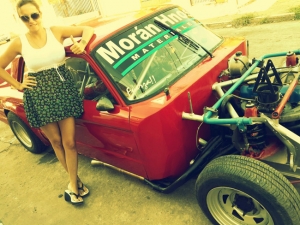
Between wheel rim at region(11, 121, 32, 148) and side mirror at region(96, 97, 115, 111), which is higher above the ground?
side mirror at region(96, 97, 115, 111)

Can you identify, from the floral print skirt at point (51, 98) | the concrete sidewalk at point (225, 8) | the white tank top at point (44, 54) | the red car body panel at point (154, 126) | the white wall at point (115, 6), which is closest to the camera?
the red car body panel at point (154, 126)

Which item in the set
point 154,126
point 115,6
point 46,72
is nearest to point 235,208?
point 154,126

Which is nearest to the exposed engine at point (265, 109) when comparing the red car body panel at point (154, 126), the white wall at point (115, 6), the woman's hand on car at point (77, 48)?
the red car body panel at point (154, 126)

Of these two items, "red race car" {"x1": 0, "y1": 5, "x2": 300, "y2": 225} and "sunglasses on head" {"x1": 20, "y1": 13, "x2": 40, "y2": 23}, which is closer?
"red race car" {"x1": 0, "y1": 5, "x2": 300, "y2": 225}

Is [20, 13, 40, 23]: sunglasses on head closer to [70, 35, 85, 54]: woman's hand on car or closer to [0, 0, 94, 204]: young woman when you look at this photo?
[0, 0, 94, 204]: young woman

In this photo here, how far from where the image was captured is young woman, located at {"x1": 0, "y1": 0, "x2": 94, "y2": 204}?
2518 millimetres

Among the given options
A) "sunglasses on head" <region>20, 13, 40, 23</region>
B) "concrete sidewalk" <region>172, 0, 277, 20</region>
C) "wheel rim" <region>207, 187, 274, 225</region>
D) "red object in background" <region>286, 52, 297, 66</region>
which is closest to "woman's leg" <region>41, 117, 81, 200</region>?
"sunglasses on head" <region>20, 13, 40, 23</region>

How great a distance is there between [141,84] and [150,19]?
831mm

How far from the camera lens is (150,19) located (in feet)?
9.89

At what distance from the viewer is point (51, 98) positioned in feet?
8.68

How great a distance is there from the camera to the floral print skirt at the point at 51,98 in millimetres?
2627

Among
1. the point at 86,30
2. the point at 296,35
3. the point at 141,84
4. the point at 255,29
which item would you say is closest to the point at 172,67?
the point at 141,84

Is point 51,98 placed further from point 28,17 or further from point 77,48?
point 28,17

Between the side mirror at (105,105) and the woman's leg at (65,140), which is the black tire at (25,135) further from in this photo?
the side mirror at (105,105)
